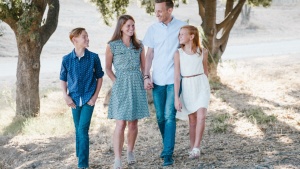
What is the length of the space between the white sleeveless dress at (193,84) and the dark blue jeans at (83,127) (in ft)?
3.62

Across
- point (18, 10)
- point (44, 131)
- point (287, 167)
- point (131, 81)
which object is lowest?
point (44, 131)

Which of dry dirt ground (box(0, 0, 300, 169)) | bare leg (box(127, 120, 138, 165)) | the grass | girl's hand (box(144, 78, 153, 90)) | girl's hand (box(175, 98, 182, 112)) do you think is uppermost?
girl's hand (box(144, 78, 153, 90))

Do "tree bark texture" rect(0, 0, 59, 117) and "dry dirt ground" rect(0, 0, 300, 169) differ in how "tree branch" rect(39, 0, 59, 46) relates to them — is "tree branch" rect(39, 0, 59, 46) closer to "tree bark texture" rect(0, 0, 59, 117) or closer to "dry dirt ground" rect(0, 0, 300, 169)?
"tree bark texture" rect(0, 0, 59, 117)

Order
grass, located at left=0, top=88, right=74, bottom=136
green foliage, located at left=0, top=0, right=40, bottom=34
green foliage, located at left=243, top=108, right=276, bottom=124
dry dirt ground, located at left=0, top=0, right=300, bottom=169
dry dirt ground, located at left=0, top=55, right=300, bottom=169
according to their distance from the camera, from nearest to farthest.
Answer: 1. dry dirt ground, located at left=0, top=55, right=300, bottom=169
2. dry dirt ground, located at left=0, top=0, right=300, bottom=169
3. green foliage, located at left=243, top=108, right=276, bottom=124
4. grass, located at left=0, top=88, right=74, bottom=136
5. green foliage, located at left=0, top=0, right=40, bottom=34

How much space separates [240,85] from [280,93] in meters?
1.64

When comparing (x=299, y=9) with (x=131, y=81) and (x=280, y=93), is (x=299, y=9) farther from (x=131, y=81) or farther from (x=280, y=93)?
(x=131, y=81)

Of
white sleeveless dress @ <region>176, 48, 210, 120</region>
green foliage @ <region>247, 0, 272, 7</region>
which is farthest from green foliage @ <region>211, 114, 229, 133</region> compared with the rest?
green foliage @ <region>247, 0, 272, 7</region>

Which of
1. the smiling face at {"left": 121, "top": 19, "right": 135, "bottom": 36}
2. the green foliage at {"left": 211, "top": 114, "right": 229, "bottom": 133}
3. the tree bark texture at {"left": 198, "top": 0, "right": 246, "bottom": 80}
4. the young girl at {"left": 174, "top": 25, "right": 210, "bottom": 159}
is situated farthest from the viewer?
the tree bark texture at {"left": 198, "top": 0, "right": 246, "bottom": 80}

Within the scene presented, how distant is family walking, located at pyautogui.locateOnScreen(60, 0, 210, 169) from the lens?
19.2 ft

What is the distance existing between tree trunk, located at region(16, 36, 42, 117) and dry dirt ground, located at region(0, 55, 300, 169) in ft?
4.61

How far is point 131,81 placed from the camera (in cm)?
585

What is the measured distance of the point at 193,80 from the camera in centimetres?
602

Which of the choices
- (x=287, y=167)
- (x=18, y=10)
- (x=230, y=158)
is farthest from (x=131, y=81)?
(x=18, y=10)

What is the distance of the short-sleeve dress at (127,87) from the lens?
5.81 meters
